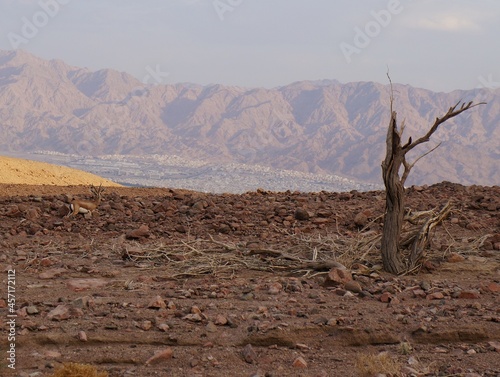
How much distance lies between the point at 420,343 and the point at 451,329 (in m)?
0.31

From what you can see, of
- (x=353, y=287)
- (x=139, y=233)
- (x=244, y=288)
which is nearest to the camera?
(x=353, y=287)

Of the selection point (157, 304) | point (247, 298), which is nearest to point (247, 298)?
point (247, 298)

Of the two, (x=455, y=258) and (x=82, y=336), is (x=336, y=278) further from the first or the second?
(x=82, y=336)

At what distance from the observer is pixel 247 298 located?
19.7 ft

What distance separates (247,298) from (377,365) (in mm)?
1753

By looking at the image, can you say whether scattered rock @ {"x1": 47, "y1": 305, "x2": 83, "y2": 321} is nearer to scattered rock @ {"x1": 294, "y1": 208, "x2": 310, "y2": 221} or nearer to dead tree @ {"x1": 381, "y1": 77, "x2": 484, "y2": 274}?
dead tree @ {"x1": 381, "y1": 77, "x2": 484, "y2": 274}

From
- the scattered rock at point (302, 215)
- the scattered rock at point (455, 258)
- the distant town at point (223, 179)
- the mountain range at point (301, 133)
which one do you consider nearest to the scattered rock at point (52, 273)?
the scattered rock at point (302, 215)

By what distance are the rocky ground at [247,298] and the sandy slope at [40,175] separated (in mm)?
13294

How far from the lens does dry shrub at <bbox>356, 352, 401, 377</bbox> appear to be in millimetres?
4430

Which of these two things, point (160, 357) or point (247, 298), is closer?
point (160, 357)

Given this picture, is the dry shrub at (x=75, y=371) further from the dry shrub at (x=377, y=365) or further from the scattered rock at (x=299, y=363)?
the dry shrub at (x=377, y=365)

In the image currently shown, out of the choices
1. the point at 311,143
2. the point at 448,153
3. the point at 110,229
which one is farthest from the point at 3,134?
the point at 110,229

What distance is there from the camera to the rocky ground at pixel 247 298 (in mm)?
4695

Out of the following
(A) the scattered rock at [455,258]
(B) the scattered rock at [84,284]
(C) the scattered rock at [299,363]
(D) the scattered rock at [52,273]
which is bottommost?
(D) the scattered rock at [52,273]
